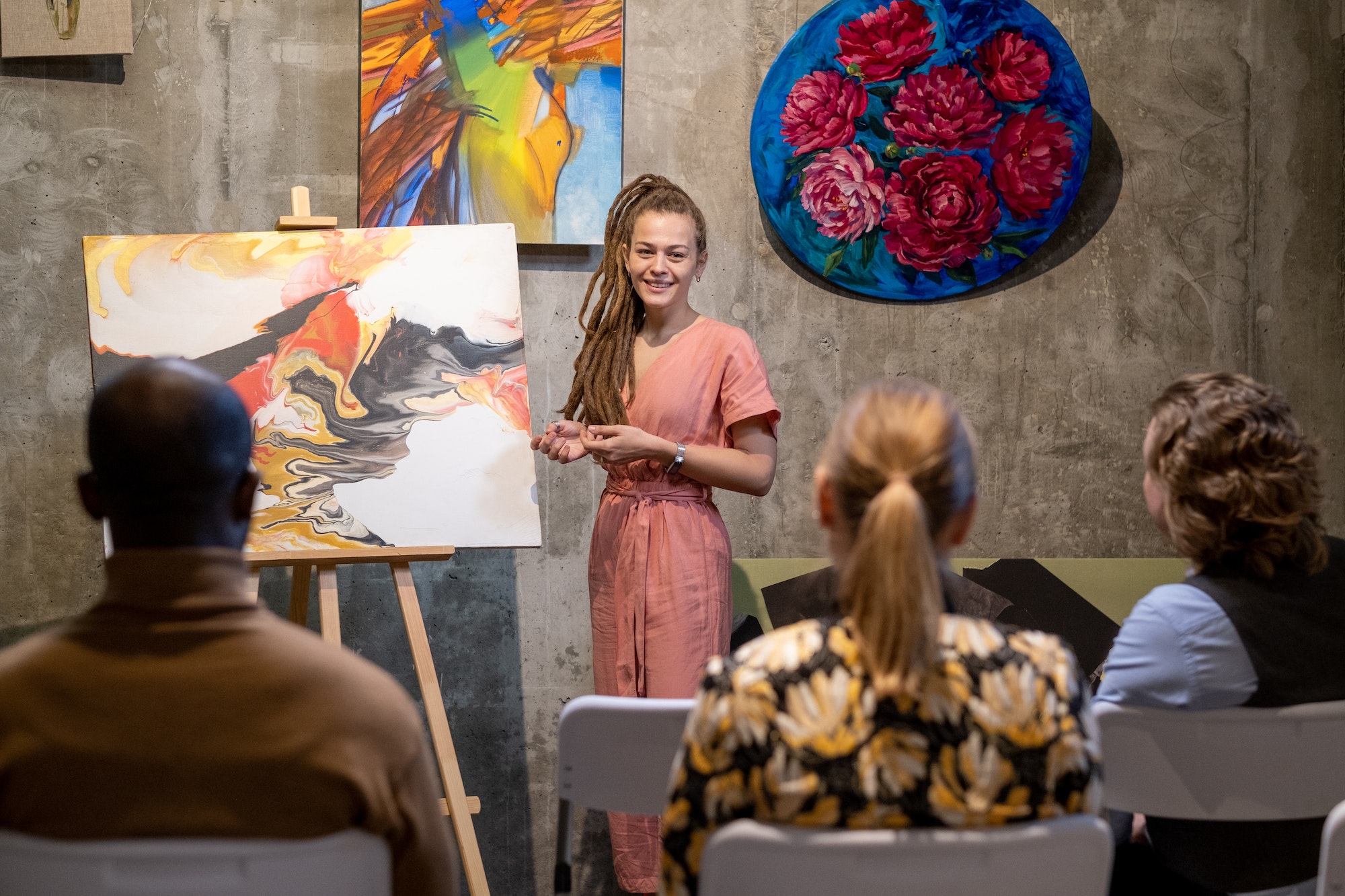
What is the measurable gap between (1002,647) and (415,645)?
4.89 ft

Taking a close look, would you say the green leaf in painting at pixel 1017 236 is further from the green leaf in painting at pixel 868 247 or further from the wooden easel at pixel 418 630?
the wooden easel at pixel 418 630

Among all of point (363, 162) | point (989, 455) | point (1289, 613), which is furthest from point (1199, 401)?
point (363, 162)

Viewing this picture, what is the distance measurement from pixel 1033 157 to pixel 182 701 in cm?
278

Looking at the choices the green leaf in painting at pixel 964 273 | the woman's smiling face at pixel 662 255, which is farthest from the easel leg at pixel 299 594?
the green leaf in painting at pixel 964 273

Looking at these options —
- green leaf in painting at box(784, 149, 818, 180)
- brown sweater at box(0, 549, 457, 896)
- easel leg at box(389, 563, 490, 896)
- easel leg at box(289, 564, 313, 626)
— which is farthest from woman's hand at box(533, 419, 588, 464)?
brown sweater at box(0, 549, 457, 896)

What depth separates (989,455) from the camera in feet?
10.3

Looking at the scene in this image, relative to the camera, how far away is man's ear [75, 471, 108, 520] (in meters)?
1.03

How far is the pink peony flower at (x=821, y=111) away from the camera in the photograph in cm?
305

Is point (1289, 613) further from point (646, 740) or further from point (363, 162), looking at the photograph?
point (363, 162)

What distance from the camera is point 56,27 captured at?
2900 millimetres

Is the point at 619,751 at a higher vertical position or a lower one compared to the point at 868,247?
lower

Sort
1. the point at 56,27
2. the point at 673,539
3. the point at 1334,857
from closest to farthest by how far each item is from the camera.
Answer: the point at 1334,857, the point at 673,539, the point at 56,27

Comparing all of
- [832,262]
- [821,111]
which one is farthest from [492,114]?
[832,262]

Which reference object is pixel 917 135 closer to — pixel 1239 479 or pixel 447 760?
pixel 1239 479
